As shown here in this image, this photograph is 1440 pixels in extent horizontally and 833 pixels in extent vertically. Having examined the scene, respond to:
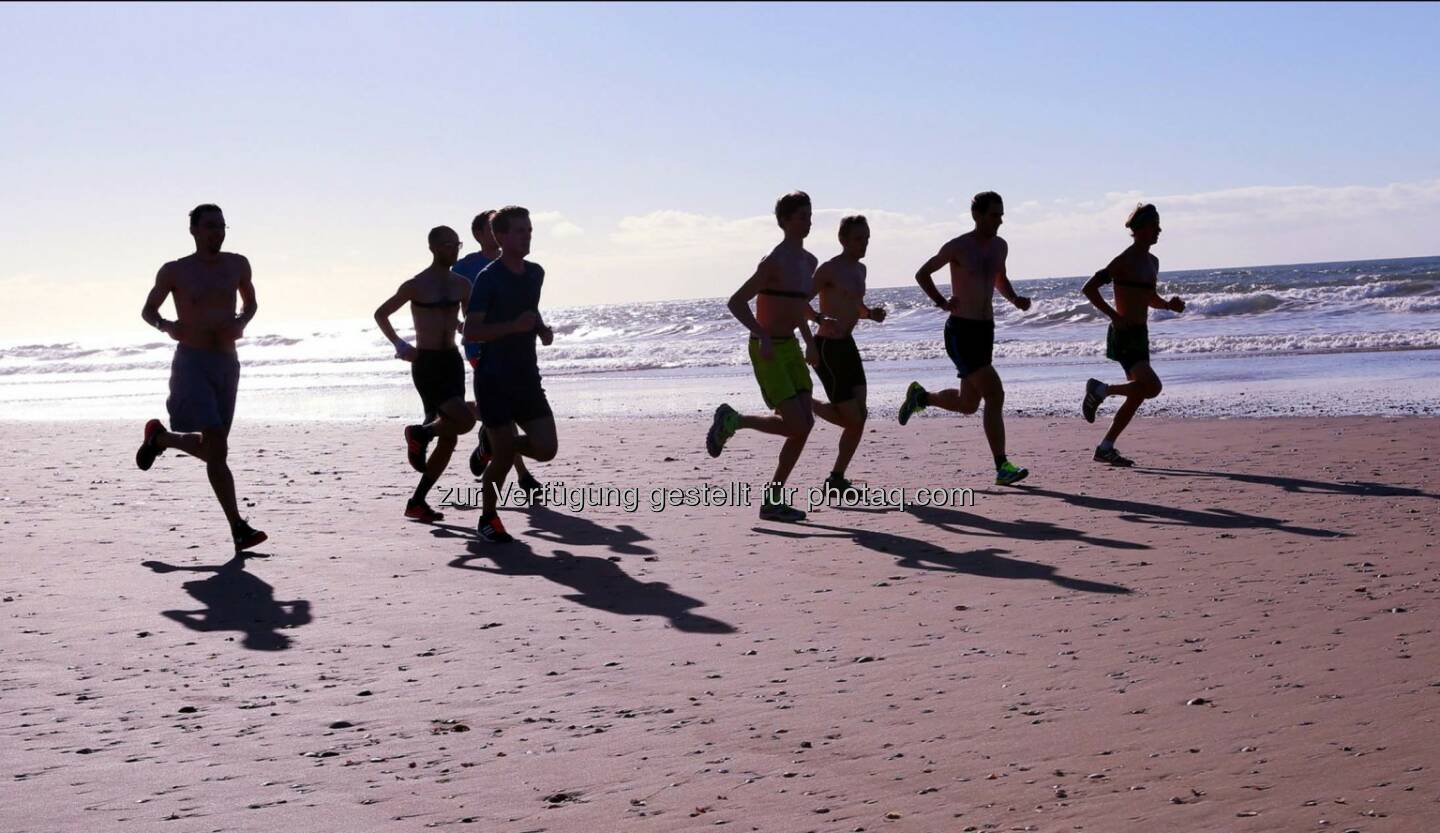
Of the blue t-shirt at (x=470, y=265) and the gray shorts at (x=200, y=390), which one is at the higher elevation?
the blue t-shirt at (x=470, y=265)

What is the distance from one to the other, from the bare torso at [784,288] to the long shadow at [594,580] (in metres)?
1.84

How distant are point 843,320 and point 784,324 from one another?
20.8 inches

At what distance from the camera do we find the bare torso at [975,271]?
9.24 m

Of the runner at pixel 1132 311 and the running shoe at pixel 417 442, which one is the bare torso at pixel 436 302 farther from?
the runner at pixel 1132 311

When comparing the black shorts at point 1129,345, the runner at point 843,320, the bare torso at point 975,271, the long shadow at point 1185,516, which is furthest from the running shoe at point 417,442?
the black shorts at point 1129,345

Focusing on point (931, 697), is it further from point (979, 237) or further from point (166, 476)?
point (166, 476)

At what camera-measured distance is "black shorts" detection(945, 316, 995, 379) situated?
9281 millimetres

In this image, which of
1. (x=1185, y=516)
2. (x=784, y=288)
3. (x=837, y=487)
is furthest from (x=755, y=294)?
(x=1185, y=516)

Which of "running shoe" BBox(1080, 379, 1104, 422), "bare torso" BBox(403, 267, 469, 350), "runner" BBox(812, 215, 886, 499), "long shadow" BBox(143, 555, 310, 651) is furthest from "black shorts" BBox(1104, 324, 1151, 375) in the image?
"long shadow" BBox(143, 555, 310, 651)

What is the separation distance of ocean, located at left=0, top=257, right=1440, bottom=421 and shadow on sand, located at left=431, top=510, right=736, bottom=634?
752 centimetres

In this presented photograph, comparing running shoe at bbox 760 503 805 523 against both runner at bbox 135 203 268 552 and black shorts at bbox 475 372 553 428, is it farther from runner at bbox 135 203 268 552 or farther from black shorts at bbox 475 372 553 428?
runner at bbox 135 203 268 552

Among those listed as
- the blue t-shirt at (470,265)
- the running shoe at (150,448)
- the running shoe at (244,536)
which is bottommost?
the running shoe at (244,536)

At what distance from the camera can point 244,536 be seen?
726cm

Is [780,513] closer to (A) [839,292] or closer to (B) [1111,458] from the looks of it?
(A) [839,292]
